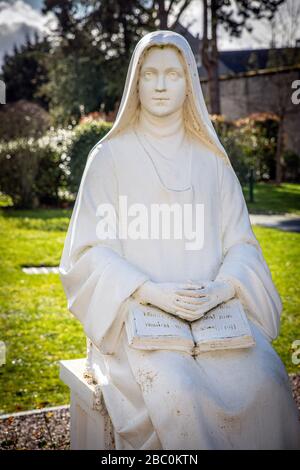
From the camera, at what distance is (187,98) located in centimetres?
365

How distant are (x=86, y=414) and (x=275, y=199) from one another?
15710mm

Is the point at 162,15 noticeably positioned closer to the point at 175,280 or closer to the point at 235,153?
the point at 235,153

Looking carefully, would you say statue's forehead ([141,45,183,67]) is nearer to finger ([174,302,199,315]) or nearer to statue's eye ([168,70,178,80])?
statue's eye ([168,70,178,80])

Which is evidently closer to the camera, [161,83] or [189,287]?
[189,287]

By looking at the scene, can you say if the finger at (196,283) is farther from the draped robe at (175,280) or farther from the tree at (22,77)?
the tree at (22,77)

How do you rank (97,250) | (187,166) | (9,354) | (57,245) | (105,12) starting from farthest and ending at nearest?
(105,12)
(57,245)
(9,354)
(187,166)
(97,250)

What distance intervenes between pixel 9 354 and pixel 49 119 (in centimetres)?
2235

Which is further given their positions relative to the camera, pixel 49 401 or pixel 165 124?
pixel 49 401

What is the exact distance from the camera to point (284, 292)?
8.81 m

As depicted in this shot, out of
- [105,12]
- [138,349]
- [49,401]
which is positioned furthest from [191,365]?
[105,12]

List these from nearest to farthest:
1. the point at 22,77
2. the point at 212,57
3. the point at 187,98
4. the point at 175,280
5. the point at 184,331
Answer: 1. the point at 184,331
2. the point at 175,280
3. the point at 187,98
4. the point at 212,57
5. the point at 22,77

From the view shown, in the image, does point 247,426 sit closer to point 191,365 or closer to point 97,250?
point 191,365

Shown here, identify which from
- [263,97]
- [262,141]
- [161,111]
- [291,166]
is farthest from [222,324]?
[263,97]

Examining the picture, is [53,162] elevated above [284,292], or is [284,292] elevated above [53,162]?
[53,162]
